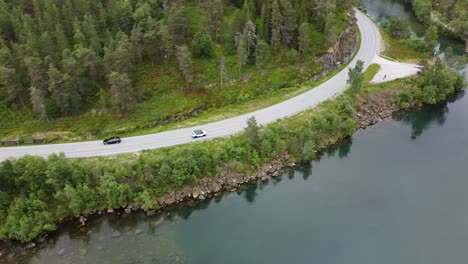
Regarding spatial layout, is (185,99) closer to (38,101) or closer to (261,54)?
(261,54)

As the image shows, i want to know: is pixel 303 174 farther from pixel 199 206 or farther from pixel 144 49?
pixel 144 49

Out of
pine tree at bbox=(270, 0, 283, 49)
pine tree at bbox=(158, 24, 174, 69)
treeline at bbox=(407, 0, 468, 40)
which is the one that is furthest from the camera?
treeline at bbox=(407, 0, 468, 40)

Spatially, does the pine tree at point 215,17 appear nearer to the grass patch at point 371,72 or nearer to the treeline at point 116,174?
the treeline at point 116,174

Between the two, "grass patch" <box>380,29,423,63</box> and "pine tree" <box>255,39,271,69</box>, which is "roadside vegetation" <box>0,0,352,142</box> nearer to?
"pine tree" <box>255,39,271,69</box>

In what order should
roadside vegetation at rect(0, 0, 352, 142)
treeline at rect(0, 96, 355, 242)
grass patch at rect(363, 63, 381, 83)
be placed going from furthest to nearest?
grass patch at rect(363, 63, 381, 83) < roadside vegetation at rect(0, 0, 352, 142) < treeline at rect(0, 96, 355, 242)

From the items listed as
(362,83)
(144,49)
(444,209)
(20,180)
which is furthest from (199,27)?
(444,209)

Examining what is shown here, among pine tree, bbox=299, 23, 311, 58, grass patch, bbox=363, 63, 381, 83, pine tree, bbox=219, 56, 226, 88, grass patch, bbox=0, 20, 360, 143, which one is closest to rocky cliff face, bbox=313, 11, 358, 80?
grass patch, bbox=0, 20, 360, 143

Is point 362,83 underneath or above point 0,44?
underneath
